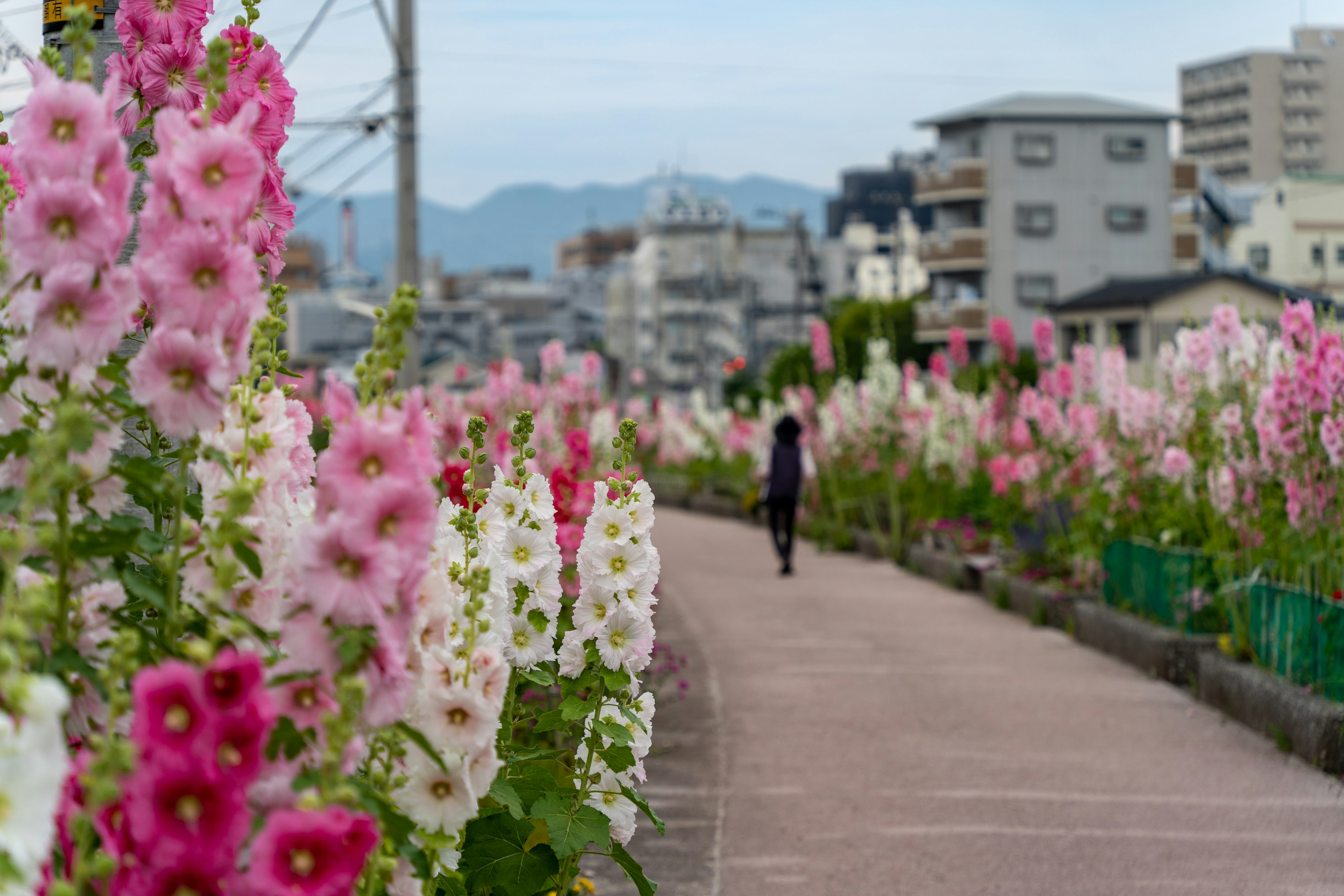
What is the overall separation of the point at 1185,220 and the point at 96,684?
65786 mm

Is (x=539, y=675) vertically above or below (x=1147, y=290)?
below

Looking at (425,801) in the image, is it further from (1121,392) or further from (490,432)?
(490,432)

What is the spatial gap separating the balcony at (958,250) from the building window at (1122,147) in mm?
5815

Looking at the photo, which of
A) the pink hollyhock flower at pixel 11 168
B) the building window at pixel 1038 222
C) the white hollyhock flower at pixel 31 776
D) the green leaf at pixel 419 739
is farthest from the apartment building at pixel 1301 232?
the white hollyhock flower at pixel 31 776

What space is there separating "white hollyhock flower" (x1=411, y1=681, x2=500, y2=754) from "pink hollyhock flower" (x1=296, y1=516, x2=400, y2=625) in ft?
1.58

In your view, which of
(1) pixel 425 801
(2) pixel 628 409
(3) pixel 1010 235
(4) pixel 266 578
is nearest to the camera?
(4) pixel 266 578

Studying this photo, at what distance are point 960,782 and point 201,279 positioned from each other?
5.75 metres

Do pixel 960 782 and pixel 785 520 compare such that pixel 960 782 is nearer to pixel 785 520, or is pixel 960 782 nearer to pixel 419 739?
pixel 419 739

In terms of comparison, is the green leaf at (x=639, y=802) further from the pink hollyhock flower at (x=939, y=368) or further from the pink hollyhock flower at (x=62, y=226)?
the pink hollyhock flower at (x=939, y=368)

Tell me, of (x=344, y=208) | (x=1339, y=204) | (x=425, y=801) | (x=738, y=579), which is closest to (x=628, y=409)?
(x=738, y=579)

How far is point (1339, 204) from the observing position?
3312 inches

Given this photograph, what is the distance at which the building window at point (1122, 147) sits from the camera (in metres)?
58.6

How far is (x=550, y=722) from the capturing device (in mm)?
3646

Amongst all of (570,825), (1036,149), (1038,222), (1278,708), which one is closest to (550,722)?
(570,825)
